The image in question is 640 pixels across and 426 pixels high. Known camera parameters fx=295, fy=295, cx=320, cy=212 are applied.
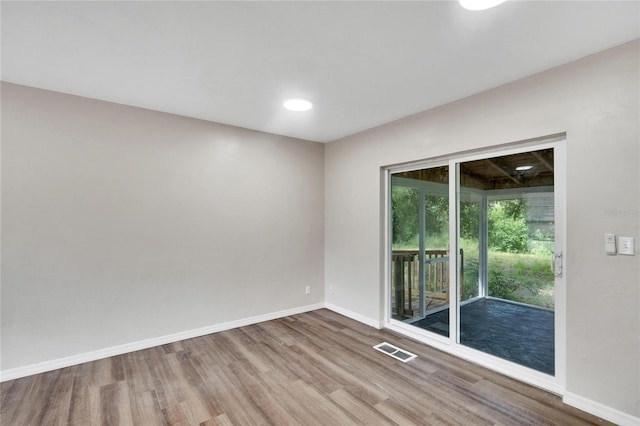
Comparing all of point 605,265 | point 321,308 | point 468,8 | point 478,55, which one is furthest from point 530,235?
point 321,308

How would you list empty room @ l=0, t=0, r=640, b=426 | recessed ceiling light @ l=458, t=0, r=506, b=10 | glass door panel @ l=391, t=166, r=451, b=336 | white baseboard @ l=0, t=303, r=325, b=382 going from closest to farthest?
1. recessed ceiling light @ l=458, t=0, r=506, b=10
2. empty room @ l=0, t=0, r=640, b=426
3. white baseboard @ l=0, t=303, r=325, b=382
4. glass door panel @ l=391, t=166, r=451, b=336

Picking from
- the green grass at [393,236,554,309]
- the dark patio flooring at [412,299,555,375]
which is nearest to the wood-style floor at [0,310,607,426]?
the dark patio flooring at [412,299,555,375]

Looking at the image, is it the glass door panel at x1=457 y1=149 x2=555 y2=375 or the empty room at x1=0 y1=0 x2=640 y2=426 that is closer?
the empty room at x1=0 y1=0 x2=640 y2=426

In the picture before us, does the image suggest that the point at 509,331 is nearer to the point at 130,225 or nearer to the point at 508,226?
the point at 508,226

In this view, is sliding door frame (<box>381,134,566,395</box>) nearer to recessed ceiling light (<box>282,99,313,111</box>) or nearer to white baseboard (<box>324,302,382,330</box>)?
white baseboard (<box>324,302,382,330</box>)

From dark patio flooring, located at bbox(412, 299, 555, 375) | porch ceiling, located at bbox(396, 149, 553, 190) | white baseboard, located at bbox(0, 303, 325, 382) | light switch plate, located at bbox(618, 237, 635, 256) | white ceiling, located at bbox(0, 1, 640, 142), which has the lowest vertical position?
white baseboard, located at bbox(0, 303, 325, 382)

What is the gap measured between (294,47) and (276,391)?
8.43 ft

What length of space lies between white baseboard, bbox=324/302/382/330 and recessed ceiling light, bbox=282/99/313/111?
8.66 feet

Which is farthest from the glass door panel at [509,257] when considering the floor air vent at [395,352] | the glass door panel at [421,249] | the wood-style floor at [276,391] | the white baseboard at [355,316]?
the white baseboard at [355,316]

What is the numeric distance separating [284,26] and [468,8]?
1043mm

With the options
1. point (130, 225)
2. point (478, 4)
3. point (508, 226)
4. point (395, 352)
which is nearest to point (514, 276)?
point (508, 226)

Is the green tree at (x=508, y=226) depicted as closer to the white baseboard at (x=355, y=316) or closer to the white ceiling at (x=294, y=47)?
the white ceiling at (x=294, y=47)

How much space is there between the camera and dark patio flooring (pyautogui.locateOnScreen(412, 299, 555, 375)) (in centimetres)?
241

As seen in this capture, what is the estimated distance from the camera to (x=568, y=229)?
7.17 ft
